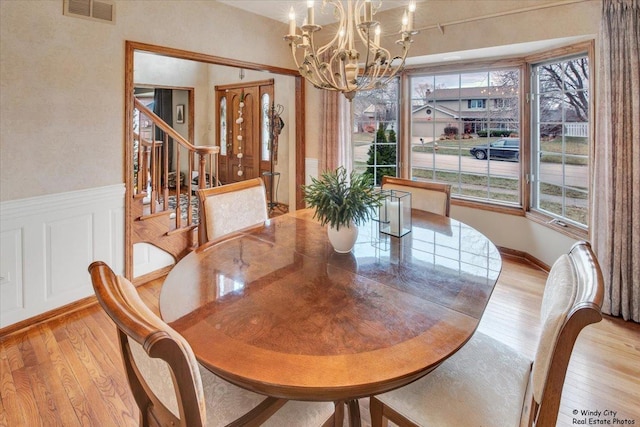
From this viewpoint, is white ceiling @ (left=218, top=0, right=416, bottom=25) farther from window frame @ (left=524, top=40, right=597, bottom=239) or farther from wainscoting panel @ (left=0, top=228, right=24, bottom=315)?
wainscoting panel @ (left=0, top=228, right=24, bottom=315)

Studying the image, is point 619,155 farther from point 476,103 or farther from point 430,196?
point 476,103

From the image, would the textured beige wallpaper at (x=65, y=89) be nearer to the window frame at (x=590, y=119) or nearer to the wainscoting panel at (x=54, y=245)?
the wainscoting panel at (x=54, y=245)

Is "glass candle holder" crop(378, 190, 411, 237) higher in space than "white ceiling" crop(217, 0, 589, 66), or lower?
lower

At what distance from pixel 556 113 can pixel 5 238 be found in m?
4.54

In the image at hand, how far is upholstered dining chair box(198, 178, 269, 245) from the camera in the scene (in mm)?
2203

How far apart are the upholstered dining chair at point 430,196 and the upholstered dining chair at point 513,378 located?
4.37 feet

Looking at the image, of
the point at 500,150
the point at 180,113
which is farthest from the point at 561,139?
the point at 180,113

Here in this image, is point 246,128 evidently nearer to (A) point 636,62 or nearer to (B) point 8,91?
(B) point 8,91

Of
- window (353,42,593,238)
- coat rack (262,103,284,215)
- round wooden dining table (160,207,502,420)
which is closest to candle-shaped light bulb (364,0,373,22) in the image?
round wooden dining table (160,207,502,420)

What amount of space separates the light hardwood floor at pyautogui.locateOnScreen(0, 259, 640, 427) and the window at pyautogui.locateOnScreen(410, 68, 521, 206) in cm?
158

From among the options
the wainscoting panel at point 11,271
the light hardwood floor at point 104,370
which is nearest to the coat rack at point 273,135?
the light hardwood floor at point 104,370

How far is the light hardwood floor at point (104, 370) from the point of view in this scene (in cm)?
173

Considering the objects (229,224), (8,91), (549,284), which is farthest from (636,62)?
(8,91)

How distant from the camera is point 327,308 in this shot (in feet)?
3.98
